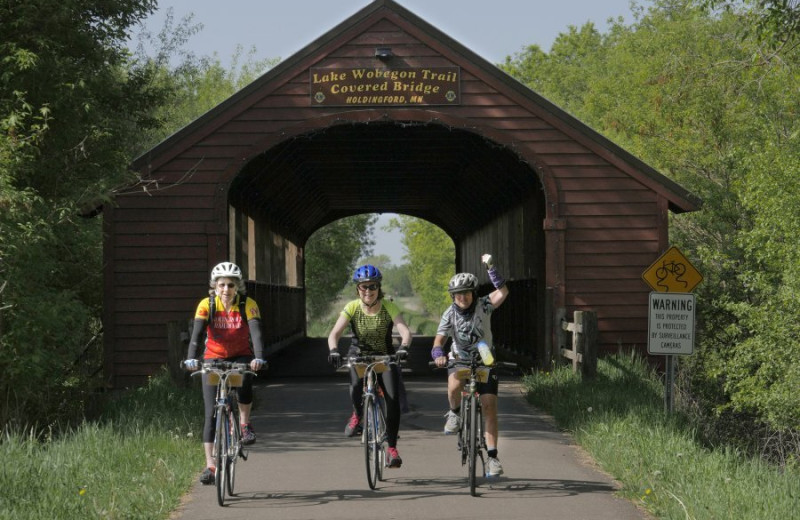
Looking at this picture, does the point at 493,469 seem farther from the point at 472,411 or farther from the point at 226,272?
the point at 226,272

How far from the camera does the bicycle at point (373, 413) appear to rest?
372 inches

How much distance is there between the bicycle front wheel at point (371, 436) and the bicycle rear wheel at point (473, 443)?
744mm

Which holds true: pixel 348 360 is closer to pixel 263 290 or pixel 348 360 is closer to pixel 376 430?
pixel 376 430

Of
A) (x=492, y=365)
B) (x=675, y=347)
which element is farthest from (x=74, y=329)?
(x=492, y=365)

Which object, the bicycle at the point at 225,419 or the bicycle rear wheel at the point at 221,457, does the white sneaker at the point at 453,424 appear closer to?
the bicycle at the point at 225,419

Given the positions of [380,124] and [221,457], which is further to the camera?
[380,124]

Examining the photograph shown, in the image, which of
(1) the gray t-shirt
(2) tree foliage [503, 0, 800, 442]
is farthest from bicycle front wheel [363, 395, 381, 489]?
(2) tree foliage [503, 0, 800, 442]

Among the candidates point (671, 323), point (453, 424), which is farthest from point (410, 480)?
point (671, 323)

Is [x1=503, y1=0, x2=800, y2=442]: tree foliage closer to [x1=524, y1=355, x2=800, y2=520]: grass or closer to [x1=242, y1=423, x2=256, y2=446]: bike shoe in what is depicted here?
[x1=524, y1=355, x2=800, y2=520]: grass

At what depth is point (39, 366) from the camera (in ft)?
48.6

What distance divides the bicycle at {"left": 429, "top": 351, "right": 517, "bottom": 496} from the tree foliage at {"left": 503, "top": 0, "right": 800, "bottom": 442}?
9.77 m

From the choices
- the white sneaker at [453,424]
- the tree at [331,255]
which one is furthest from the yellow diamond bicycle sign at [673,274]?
the tree at [331,255]

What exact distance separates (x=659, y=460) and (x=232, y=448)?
3.43 m

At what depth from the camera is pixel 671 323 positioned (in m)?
13.8
